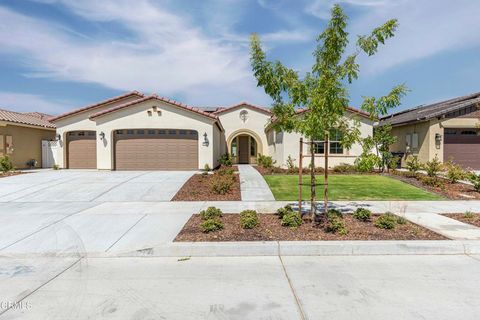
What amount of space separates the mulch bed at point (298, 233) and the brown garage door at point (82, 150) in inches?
626

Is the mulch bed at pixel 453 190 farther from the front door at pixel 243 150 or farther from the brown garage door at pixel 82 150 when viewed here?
the brown garage door at pixel 82 150

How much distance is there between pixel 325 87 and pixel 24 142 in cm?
2205

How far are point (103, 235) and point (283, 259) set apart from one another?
3.77 metres

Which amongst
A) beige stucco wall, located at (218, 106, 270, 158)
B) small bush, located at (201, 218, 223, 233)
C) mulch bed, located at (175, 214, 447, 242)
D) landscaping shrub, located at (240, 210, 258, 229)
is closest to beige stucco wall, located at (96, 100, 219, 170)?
beige stucco wall, located at (218, 106, 270, 158)

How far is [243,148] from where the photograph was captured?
2409 centimetres

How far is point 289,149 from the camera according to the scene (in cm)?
1773

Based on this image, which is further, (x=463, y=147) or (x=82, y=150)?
(x=82, y=150)

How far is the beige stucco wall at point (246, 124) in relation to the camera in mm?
23266

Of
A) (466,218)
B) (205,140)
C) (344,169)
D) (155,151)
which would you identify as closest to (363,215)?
(466,218)

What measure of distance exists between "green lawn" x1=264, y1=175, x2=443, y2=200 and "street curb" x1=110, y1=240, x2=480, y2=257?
12.1 ft

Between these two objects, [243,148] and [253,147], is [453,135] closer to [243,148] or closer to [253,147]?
[253,147]

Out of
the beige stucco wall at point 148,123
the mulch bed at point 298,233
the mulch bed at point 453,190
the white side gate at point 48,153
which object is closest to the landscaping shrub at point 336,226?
the mulch bed at point 298,233

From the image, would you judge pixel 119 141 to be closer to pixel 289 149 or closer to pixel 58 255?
pixel 289 149

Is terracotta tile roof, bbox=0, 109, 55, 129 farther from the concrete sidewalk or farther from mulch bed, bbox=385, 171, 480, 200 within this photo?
mulch bed, bbox=385, 171, 480, 200
